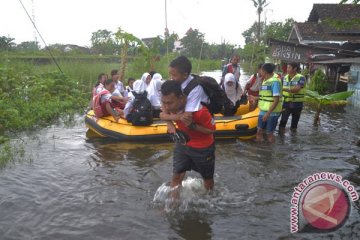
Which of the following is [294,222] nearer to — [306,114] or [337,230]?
[337,230]

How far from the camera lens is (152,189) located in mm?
4930

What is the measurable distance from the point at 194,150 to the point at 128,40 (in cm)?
1173

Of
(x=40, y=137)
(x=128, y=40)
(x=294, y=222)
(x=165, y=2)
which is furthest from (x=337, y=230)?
(x=128, y=40)

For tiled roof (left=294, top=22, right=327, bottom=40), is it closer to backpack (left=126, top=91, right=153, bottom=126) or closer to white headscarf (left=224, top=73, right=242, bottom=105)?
white headscarf (left=224, top=73, right=242, bottom=105)

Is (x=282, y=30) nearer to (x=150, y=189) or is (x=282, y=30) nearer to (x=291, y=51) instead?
(x=291, y=51)

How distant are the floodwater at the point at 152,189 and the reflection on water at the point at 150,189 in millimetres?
12

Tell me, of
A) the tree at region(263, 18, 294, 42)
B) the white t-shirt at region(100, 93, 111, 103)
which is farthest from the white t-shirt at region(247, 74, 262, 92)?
the tree at region(263, 18, 294, 42)

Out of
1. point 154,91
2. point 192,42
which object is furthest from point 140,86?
point 192,42

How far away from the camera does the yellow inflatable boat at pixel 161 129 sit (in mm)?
7367

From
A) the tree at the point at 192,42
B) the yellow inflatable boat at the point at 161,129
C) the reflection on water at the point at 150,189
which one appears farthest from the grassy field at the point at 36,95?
the tree at the point at 192,42

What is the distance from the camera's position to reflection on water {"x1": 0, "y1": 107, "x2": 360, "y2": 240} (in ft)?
12.5

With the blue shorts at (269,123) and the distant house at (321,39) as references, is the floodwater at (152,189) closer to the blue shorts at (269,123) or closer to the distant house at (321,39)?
the blue shorts at (269,123)

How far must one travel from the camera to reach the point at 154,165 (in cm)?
600

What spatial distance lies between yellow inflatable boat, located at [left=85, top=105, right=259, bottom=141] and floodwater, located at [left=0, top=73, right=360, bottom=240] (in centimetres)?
18
